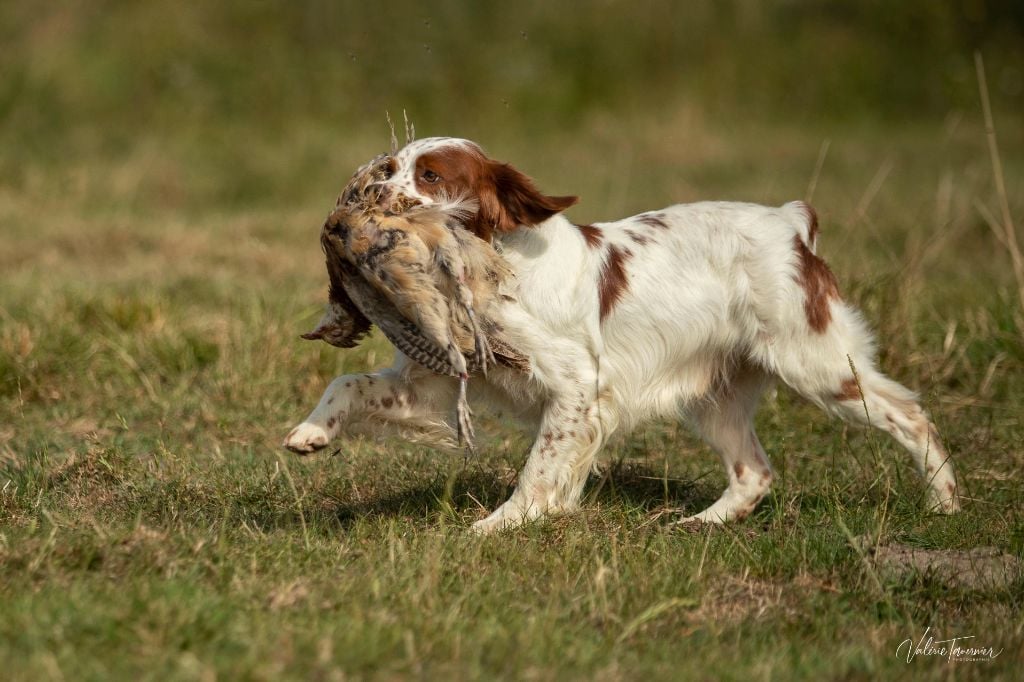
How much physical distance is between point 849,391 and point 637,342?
740 millimetres

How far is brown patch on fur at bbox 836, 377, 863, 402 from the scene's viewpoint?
13.8 ft

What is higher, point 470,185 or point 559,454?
point 470,185

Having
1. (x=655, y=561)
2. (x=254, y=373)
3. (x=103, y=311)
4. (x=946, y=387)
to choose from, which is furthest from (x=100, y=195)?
(x=655, y=561)

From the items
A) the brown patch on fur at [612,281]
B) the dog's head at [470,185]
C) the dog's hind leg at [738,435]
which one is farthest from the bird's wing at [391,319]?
the dog's hind leg at [738,435]

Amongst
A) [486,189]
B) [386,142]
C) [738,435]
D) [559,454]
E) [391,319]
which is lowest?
[386,142]

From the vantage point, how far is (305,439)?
356cm

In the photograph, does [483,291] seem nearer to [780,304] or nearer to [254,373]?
[780,304]

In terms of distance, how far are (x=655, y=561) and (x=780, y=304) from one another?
3.50ft

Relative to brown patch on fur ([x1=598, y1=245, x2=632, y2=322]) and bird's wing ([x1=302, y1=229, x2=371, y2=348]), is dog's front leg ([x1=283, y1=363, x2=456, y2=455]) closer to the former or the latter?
bird's wing ([x1=302, y1=229, x2=371, y2=348])

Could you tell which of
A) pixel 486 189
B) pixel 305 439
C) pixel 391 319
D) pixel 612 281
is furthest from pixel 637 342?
pixel 305 439

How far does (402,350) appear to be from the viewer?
355cm

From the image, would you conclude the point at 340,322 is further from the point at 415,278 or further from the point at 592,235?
the point at 592,235

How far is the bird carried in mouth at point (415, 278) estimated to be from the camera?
3.32 m

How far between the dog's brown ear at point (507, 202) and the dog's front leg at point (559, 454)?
536 mm
